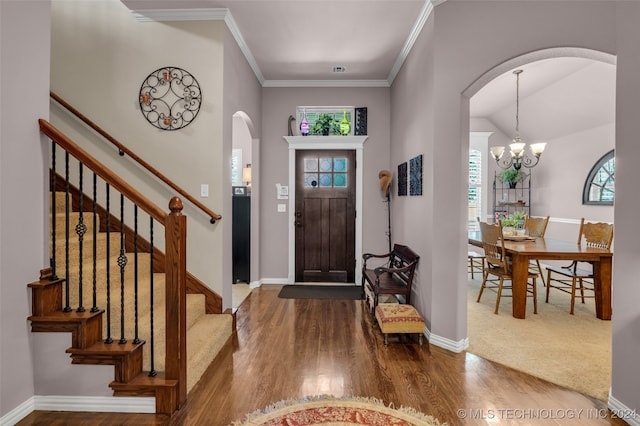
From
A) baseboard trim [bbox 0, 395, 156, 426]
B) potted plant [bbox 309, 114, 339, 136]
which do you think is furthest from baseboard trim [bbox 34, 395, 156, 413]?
potted plant [bbox 309, 114, 339, 136]

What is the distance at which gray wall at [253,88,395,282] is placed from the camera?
16.5 feet

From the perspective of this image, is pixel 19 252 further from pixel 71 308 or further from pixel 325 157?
pixel 325 157

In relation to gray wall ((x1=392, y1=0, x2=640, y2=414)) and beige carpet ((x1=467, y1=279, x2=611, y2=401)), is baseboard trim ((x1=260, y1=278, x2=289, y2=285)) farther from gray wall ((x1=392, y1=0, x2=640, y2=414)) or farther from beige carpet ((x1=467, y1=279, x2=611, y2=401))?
beige carpet ((x1=467, y1=279, x2=611, y2=401))

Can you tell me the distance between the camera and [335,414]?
1963 mm

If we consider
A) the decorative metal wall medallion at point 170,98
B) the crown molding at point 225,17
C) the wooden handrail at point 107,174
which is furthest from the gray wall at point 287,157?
the wooden handrail at point 107,174

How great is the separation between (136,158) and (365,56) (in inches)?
113

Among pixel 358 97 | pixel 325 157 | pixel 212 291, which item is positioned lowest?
pixel 212 291

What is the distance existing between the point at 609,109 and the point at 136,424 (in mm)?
6384

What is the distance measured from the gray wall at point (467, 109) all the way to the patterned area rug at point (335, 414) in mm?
1120

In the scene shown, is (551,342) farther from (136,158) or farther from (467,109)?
(136,158)

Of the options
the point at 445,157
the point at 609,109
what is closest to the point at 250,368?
the point at 445,157

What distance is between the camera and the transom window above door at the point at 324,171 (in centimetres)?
516

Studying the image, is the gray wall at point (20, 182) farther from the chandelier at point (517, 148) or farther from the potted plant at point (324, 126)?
→ the chandelier at point (517, 148)

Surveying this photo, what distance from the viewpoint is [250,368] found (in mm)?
2543
